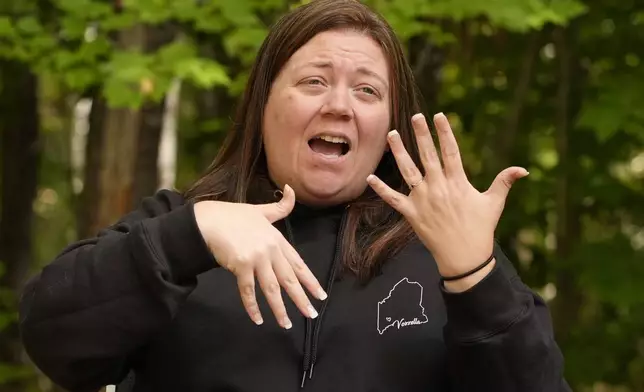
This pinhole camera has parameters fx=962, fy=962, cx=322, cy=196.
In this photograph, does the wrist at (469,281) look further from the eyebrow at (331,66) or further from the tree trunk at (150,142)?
the tree trunk at (150,142)

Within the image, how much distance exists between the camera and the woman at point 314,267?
70.9 inches

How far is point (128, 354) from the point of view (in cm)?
199

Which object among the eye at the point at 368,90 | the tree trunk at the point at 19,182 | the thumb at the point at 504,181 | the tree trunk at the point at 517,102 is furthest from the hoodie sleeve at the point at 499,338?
the tree trunk at the point at 19,182

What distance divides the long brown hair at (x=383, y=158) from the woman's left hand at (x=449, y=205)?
0.26 meters

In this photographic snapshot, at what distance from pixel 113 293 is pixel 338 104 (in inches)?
25.4

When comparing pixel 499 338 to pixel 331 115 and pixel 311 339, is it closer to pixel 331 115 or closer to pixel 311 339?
pixel 311 339

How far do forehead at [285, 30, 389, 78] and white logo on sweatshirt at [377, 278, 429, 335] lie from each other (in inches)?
19.0

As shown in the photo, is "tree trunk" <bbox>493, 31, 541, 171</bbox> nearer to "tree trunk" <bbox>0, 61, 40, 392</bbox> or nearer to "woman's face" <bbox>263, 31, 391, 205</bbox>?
"tree trunk" <bbox>0, 61, 40, 392</bbox>

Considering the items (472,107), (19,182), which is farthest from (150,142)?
(19,182)

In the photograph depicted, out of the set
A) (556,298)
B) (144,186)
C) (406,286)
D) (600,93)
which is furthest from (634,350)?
(406,286)

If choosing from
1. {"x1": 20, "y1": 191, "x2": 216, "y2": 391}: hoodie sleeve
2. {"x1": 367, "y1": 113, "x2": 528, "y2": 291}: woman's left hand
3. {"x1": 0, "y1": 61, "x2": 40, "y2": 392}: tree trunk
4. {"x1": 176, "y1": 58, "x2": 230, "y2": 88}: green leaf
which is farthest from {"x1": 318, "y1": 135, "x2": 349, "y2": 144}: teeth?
{"x1": 0, "y1": 61, "x2": 40, "y2": 392}: tree trunk

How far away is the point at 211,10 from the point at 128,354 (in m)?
2.50

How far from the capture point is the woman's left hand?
5.94ft

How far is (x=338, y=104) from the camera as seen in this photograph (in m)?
2.10
